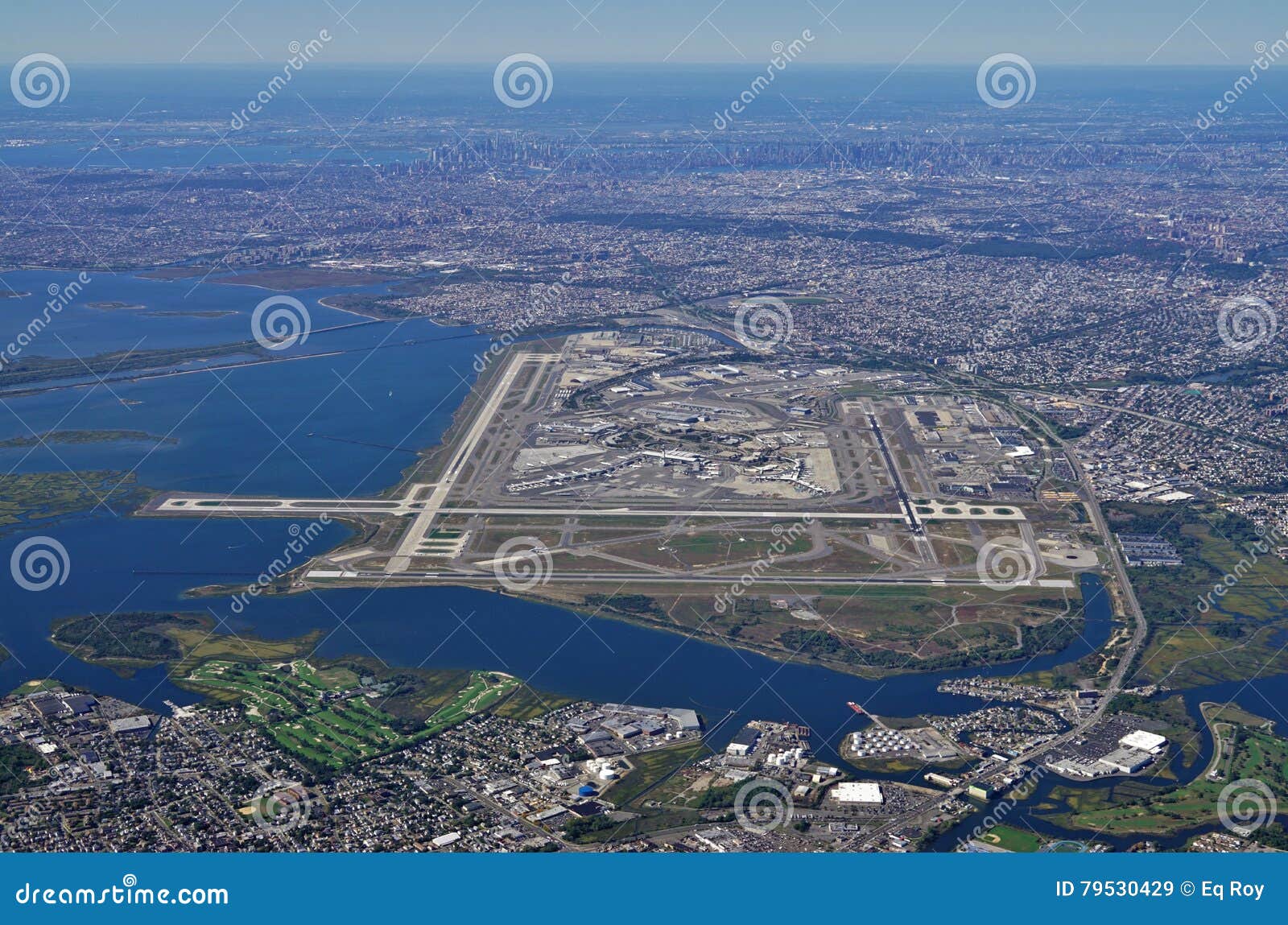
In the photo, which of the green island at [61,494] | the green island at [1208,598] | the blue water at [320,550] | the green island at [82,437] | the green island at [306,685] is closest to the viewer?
the green island at [306,685]

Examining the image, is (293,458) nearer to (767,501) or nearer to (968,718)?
(767,501)

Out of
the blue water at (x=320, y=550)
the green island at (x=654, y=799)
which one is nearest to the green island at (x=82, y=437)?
the blue water at (x=320, y=550)

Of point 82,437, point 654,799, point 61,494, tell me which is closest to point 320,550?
point 61,494

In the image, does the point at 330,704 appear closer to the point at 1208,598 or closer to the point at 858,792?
the point at 858,792

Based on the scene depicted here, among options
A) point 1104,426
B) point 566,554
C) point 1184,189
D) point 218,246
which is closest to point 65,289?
point 218,246

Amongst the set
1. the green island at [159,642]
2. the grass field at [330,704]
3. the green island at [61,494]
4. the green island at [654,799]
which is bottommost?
the green island at [654,799]

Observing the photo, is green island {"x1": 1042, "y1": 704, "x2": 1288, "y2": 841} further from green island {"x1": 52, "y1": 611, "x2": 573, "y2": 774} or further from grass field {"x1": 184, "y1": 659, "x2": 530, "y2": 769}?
grass field {"x1": 184, "y1": 659, "x2": 530, "y2": 769}

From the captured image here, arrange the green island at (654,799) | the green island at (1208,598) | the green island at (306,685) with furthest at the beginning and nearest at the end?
the green island at (1208,598) → the green island at (306,685) → the green island at (654,799)

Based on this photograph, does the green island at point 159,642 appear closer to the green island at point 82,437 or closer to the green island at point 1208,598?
the green island at point 82,437
